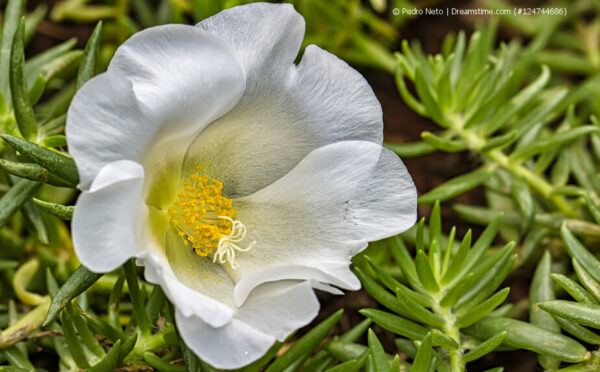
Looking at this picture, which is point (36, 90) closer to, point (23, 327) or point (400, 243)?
point (23, 327)

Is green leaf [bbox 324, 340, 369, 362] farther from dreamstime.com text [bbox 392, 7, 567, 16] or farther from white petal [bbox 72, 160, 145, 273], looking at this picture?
dreamstime.com text [bbox 392, 7, 567, 16]

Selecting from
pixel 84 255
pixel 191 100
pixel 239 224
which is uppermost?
A: pixel 191 100

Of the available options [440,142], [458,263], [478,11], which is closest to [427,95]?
[440,142]

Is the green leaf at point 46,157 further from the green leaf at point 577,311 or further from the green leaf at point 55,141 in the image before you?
the green leaf at point 577,311

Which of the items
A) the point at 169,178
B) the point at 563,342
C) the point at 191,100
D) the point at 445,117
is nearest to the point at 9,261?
the point at 169,178

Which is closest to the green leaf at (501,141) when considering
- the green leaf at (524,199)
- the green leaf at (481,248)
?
the green leaf at (524,199)

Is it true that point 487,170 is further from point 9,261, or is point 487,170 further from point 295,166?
point 9,261

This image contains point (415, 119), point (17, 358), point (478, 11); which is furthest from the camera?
point (478, 11)
